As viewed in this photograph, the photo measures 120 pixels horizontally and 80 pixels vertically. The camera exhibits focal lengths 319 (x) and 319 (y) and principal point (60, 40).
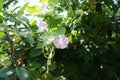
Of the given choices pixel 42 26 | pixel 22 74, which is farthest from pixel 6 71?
pixel 42 26

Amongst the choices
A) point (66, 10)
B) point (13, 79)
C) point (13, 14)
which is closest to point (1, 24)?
point (13, 14)

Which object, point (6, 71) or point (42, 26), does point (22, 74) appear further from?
point (42, 26)

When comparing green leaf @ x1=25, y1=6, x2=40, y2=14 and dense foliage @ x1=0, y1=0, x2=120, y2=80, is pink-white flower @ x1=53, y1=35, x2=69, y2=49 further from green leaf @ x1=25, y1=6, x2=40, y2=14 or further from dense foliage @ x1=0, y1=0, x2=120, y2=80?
green leaf @ x1=25, y1=6, x2=40, y2=14

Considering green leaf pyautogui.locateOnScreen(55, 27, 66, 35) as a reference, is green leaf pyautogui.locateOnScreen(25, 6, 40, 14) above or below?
above

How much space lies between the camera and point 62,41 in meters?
1.03

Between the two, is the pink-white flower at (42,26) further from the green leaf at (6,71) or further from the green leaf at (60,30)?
the green leaf at (6,71)

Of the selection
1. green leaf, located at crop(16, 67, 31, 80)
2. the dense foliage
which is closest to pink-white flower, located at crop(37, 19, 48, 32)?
the dense foliage

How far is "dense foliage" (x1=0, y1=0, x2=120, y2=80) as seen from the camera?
102 centimetres

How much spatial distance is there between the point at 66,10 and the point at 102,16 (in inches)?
6.8

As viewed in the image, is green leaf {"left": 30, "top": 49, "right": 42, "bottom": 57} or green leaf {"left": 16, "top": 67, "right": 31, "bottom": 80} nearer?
green leaf {"left": 16, "top": 67, "right": 31, "bottom": 80}

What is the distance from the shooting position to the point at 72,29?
122 centimetres

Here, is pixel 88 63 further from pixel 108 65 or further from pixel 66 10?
pixel 66 10

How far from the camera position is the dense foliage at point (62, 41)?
40.1 inches

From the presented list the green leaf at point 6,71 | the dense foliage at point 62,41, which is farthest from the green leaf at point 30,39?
the green leaf at point 6,71
